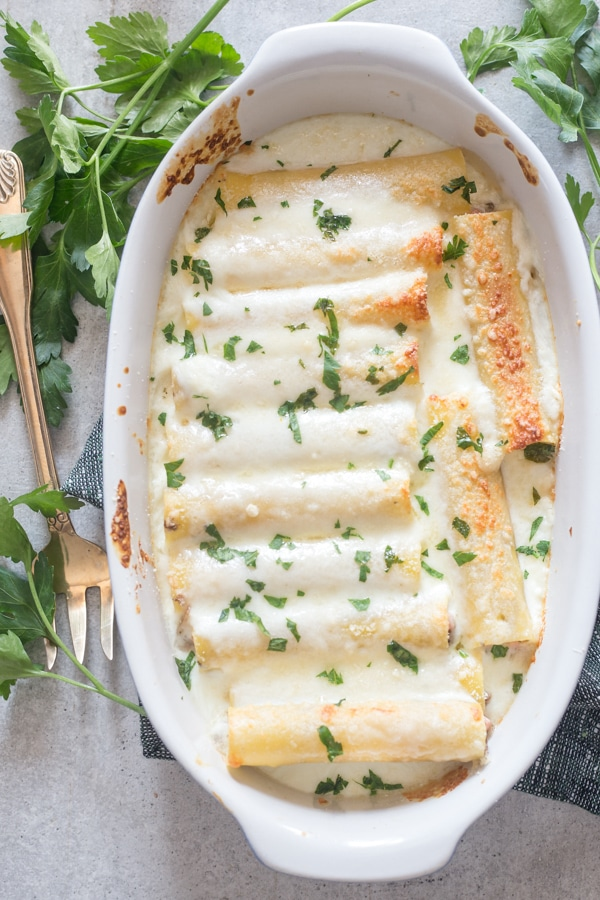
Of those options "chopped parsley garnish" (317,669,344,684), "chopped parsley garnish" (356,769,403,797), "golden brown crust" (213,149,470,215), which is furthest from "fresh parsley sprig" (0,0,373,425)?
"chopped parsley garnish" (356,769,403,797)

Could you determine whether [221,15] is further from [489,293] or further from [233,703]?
[233,703]

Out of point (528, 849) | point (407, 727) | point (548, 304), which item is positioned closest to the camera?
point (407, 727)

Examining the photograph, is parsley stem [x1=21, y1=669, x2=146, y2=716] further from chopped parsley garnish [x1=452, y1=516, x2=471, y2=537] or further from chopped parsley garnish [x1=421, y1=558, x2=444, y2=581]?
chopped parsley garnish [x1=452, y1=516, x2=471, y2=537]

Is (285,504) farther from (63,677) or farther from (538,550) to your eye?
(63,677)

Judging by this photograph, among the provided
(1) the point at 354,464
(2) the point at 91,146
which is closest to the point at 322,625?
(1) the point at 354,464

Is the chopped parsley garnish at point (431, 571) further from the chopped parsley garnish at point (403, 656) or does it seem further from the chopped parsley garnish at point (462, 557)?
the chopped parsley garnish at point (403, 656)

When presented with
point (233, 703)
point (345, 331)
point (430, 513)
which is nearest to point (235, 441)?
Answer: point (345, 331)
